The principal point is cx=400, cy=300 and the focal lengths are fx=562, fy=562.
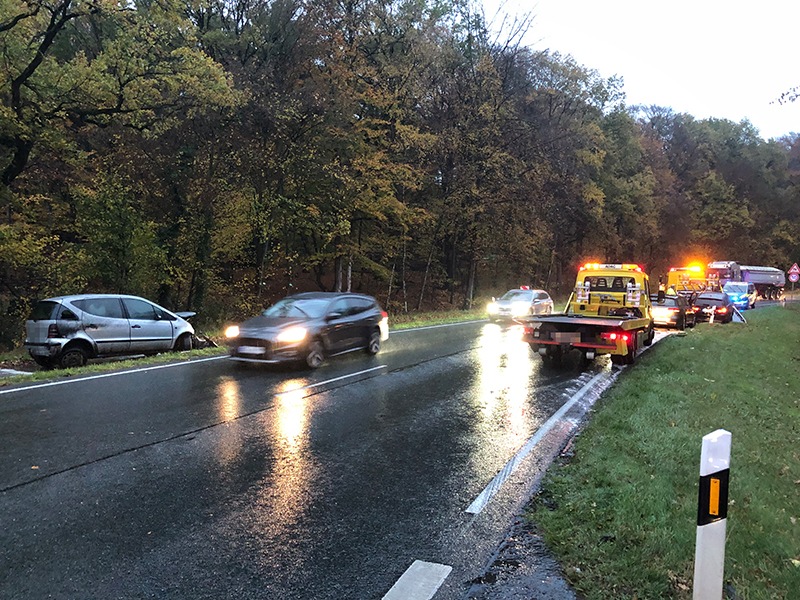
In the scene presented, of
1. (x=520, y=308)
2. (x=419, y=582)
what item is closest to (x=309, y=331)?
(x=419, y=582)

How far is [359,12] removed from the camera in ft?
89.7

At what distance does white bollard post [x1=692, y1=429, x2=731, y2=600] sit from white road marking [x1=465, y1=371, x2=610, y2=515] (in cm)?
Answer: 198

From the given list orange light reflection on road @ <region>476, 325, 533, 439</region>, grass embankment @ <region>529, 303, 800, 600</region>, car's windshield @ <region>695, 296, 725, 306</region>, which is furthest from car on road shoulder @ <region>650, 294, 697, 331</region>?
grass embankment @ <region>529, 303, 800, 600</region>

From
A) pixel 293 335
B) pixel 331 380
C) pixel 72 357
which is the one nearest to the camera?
pixel 331 380

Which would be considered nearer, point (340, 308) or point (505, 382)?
point (505, 382)

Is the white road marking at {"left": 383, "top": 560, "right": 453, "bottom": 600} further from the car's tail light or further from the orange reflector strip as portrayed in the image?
the car's tail light

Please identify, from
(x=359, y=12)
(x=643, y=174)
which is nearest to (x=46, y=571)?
(x=359, y=12)

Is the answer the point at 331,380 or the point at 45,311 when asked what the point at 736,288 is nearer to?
the point at 331,380

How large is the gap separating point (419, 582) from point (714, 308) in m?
27.9

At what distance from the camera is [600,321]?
40.9ft

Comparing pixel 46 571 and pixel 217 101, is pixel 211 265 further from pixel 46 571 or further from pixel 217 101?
pixel 46 571

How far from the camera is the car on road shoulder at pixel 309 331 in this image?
1131cm

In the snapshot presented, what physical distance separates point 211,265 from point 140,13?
346 inches

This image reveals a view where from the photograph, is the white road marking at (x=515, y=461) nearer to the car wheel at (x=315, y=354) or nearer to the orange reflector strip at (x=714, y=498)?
the orange reflector strip at (x=714, y=498)
